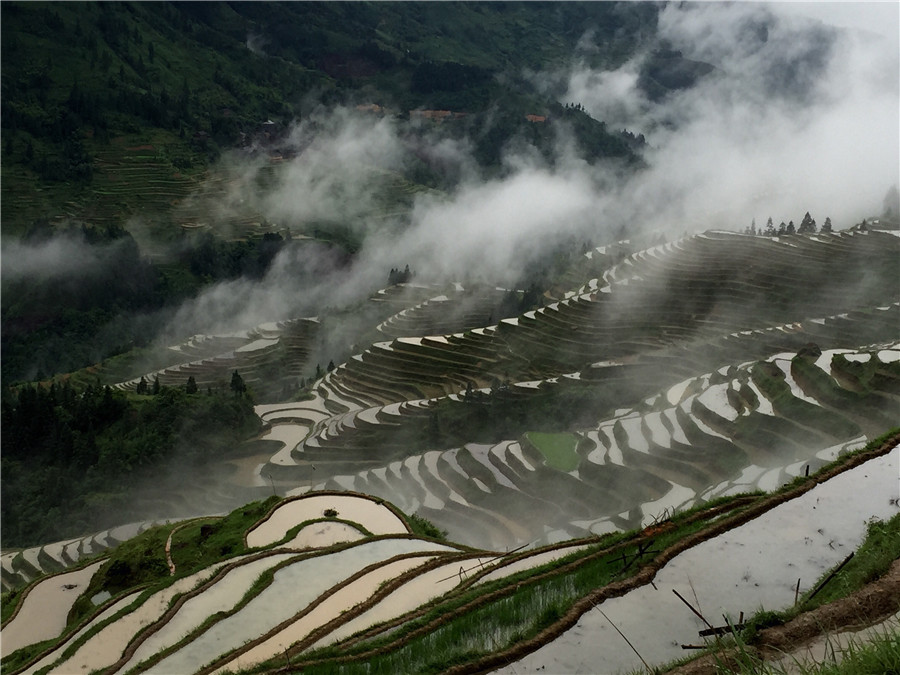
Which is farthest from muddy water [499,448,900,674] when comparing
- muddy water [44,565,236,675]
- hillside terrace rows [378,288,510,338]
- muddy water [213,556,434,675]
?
hillside terrace rows [378,288,510,338]

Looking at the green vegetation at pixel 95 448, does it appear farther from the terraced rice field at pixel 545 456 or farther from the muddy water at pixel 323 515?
the muddy water at pixel 323 515

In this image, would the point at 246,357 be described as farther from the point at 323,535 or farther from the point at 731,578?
the point at 731,578

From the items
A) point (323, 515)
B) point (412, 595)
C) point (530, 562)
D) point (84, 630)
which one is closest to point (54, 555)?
point (323, 515)

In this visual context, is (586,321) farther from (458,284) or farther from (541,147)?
(541,147)

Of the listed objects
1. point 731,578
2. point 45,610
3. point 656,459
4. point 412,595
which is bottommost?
point 45,610

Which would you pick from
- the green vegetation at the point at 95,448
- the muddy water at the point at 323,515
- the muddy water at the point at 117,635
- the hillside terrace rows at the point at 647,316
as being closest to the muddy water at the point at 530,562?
the muddy water at the point at 117,635

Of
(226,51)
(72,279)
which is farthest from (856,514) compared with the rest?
(226,51)

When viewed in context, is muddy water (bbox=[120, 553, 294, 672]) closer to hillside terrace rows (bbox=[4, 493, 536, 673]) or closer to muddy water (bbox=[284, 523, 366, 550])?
hillside terrace rows (bbox=[4, 493, 536, 673])
